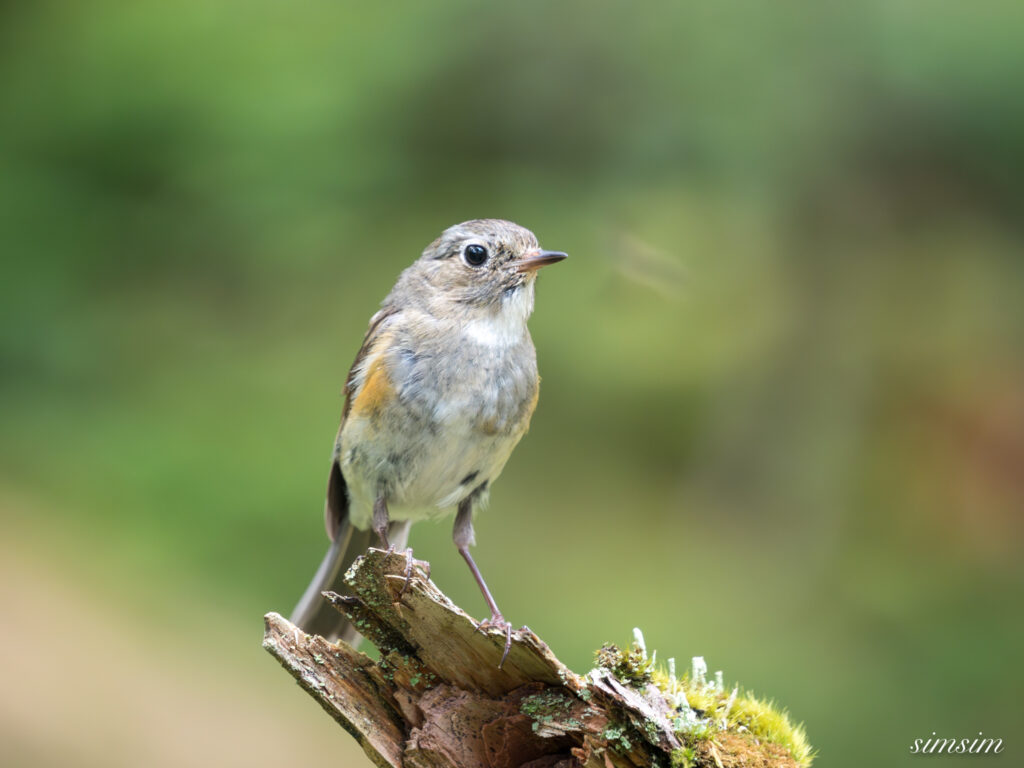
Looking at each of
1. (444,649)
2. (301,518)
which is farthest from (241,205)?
(444,649)

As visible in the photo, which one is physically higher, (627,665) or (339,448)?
(339,448)

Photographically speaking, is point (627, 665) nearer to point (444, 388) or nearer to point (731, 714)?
point (731, 714)

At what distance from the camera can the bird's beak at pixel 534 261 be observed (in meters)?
3.80

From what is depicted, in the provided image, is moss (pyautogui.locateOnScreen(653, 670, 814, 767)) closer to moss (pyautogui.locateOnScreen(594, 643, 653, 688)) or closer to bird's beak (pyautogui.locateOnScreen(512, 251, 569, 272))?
moss (pyautogui.locateOnScreen(594, 643, 653, 688))

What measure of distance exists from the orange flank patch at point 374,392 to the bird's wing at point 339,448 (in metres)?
0.14

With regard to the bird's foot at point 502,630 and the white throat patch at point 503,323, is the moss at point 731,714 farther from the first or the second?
the white throat patch at point 503,323

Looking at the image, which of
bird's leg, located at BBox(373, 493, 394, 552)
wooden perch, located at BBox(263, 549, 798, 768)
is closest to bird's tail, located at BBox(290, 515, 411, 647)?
bird's leg, located at BBox(373, 493, 394, 552)

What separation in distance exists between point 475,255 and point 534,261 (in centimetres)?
26

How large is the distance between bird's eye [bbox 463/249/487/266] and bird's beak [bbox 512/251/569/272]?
0.13 m

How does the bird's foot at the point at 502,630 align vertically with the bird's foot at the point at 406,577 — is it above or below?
below

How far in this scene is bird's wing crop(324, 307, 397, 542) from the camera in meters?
4.02

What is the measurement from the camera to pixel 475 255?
3979mm

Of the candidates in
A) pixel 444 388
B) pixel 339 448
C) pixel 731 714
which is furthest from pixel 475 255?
pixel 731 714

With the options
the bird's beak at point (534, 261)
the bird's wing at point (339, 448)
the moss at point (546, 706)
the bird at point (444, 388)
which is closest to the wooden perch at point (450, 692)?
the moss at point (546, 706)
